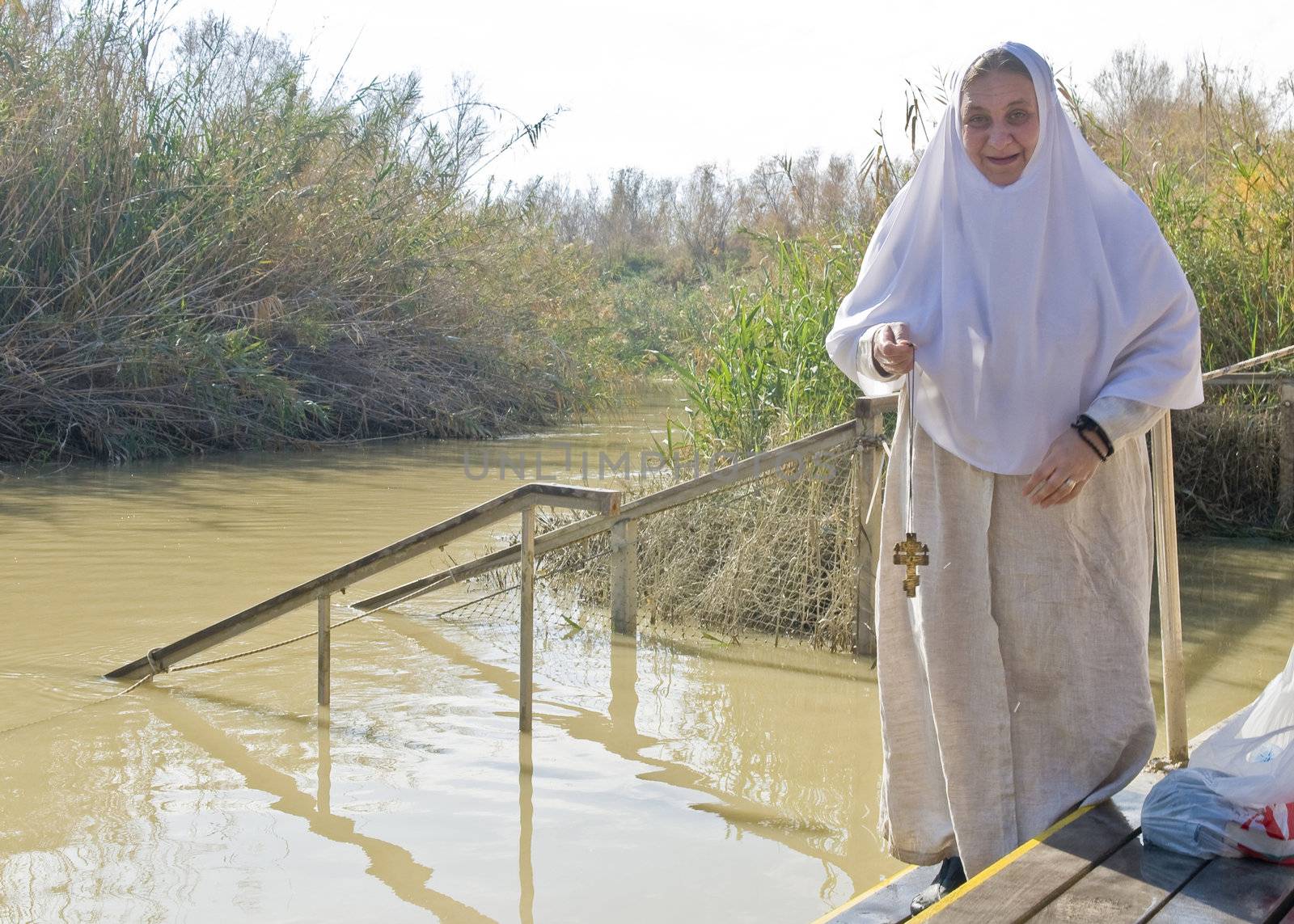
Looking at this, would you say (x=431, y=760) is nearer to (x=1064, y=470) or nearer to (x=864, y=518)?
(x=864, y=518)

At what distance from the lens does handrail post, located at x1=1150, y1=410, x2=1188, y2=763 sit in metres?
2.98

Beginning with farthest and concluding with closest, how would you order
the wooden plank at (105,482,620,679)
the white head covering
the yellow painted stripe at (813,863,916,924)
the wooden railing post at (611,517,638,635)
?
the wooden railing post at (611,517,638,635) → the wooden plank at (105,482,620,679) → the white head covering → the yellow painted stripe at (813,863,916,924)

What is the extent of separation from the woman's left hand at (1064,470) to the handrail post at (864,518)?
271 centimetres

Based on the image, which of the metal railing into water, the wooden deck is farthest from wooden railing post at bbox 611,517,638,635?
the wooden deck

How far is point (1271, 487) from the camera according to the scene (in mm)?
7602

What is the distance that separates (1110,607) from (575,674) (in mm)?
3280

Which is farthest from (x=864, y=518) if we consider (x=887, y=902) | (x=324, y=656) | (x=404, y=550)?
(x=887, y=902)

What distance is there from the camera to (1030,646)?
240 centimetres

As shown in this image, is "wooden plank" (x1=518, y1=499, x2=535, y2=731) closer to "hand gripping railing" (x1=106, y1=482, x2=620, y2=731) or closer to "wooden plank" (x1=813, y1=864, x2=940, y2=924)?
"hand gripping railing" (x1=106, y1=482, x2=620, y2=731)

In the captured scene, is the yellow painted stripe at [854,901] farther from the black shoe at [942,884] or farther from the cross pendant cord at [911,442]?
the cross pendant cord at [911,442]

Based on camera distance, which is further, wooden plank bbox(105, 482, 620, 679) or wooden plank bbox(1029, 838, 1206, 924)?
wooden plank bbox(105, 482, 620, 679)

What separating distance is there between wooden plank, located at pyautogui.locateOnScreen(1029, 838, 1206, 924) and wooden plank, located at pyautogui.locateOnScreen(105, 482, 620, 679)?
7.48 feet

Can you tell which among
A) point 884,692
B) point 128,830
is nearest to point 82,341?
point 128,830

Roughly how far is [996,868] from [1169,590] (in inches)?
47.2
